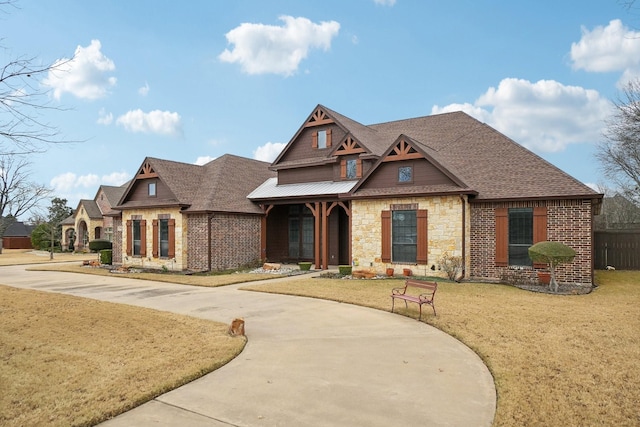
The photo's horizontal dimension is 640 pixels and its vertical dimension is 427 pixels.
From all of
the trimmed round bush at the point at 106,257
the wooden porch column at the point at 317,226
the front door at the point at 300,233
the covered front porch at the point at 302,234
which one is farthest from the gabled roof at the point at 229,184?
the trimmed round bush at the point at 106,257

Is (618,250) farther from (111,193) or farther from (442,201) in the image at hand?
(111,193)

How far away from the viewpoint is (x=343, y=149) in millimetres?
21891

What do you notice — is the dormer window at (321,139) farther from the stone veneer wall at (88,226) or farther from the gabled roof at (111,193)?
the stone veneer wall at (88,226)

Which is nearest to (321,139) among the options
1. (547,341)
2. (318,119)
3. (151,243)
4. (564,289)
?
(318,119)

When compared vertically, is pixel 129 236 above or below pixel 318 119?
below

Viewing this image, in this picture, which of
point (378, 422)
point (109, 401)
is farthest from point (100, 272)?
point (378, 422)

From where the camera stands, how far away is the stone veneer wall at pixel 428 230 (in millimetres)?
15953

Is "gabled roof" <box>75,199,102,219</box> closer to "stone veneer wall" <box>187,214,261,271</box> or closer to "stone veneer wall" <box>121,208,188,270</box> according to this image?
"stone veneer wall" <box>121,208,188,270</box>

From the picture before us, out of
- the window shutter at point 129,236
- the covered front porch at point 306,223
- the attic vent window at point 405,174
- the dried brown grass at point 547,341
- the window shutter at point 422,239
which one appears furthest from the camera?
the window shutter at point 129,236

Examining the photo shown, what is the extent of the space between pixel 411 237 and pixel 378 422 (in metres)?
13.0

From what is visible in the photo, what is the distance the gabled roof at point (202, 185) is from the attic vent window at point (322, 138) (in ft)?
16.9

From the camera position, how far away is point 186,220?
2092cm

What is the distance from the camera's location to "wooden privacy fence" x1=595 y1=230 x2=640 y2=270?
716 inches

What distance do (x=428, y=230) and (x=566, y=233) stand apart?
15.9 ft
